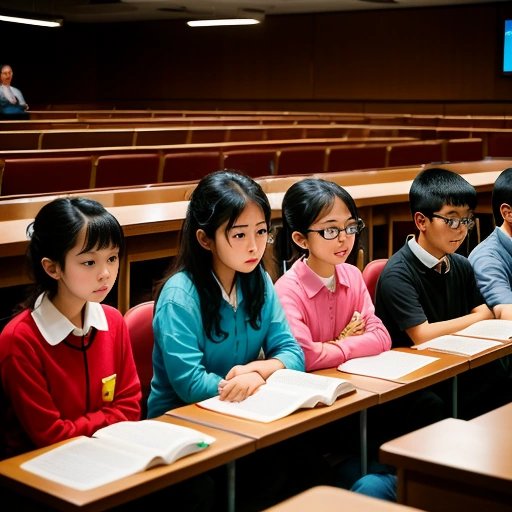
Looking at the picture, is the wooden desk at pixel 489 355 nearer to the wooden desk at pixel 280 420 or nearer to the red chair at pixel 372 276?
the wooden desk at pixel 280 420

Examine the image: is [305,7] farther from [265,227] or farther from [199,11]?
[265,227]

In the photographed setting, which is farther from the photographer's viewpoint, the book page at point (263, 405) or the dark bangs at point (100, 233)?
the dark bangs at point (100, 233)

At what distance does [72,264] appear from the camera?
6.97 feet

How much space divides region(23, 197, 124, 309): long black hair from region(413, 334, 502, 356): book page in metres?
1.04

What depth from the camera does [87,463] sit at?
1.69 metres

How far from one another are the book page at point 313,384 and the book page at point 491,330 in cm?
79

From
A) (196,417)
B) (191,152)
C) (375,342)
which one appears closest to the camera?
(196,417)

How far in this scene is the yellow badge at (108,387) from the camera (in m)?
2.21

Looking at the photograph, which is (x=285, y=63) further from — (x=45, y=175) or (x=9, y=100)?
(x=45, y=175)

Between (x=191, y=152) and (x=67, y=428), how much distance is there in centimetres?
408

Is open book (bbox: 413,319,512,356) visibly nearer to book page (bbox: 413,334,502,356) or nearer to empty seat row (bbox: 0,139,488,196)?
book page (bbox: 413,334,502,356)

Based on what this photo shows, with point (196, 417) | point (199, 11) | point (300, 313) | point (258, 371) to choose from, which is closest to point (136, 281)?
point (300, 313)

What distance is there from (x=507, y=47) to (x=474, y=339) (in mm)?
11832

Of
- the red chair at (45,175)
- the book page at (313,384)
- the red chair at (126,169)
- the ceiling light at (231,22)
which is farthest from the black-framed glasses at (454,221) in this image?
the ceiling light at (231,22)
